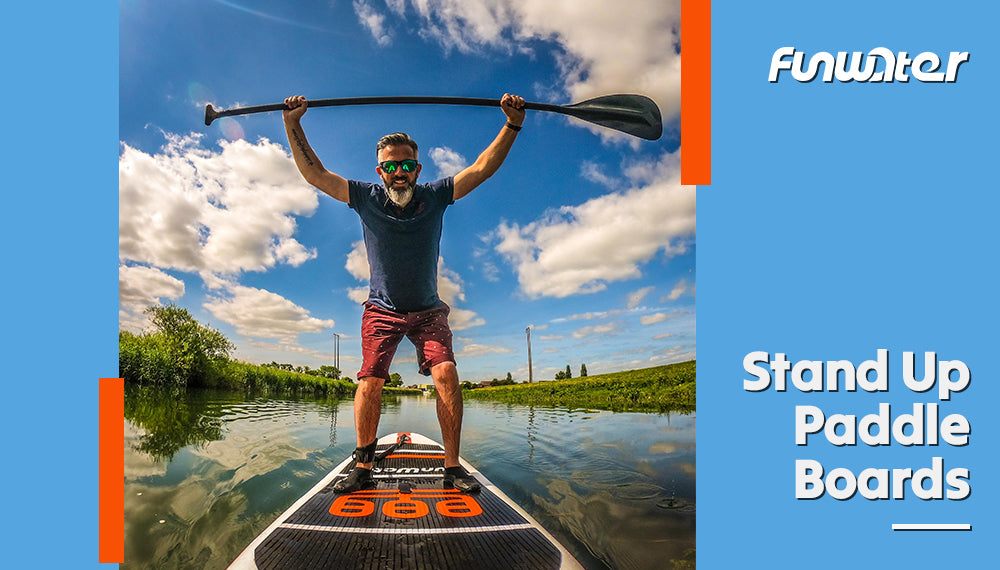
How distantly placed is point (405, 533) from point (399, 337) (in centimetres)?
55

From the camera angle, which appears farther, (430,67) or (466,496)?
(430,67)

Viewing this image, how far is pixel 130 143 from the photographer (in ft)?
6.34

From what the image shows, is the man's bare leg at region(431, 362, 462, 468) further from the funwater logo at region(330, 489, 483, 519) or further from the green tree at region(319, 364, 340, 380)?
the green tree at region(319, 364, 340, 380)

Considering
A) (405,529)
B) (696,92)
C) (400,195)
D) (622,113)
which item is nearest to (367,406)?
(405,529)

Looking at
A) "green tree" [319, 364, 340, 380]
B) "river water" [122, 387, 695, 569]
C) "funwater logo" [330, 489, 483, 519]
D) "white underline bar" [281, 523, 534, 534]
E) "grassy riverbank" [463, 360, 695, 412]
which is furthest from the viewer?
"grassy riverbank" [463, 360, 695, 412]

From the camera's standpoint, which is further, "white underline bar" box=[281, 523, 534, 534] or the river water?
the river water

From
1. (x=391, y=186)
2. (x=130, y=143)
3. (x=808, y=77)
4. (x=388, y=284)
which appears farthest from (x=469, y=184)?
(x=130, y=143)

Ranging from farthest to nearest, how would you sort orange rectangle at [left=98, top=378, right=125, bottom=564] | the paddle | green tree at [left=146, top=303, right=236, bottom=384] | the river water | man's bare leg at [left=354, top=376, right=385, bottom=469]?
green tree at [left=146, top=303, right=236, bottom=384]
the paddle
orange rectangle at [left=98, top=378, right=125, bottom=564]
the river water
man's bare leg at [left=354, top=376, right=385, bottom=469]

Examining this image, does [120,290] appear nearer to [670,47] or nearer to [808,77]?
[670,47]

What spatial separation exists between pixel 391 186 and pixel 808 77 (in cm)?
163

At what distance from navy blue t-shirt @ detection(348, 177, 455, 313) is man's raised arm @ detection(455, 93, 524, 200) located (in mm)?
49

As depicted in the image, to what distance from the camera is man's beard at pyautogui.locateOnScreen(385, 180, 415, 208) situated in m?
1.48

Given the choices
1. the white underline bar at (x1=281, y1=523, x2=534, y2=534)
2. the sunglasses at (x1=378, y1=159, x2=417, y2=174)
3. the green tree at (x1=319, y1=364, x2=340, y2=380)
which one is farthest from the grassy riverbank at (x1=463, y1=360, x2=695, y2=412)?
the sunglasses at (x1=378, y1=159, x2=417, y2=174)

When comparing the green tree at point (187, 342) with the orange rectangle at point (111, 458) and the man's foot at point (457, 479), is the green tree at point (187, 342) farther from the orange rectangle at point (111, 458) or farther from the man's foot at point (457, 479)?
the man's foot at point (457, 479)
